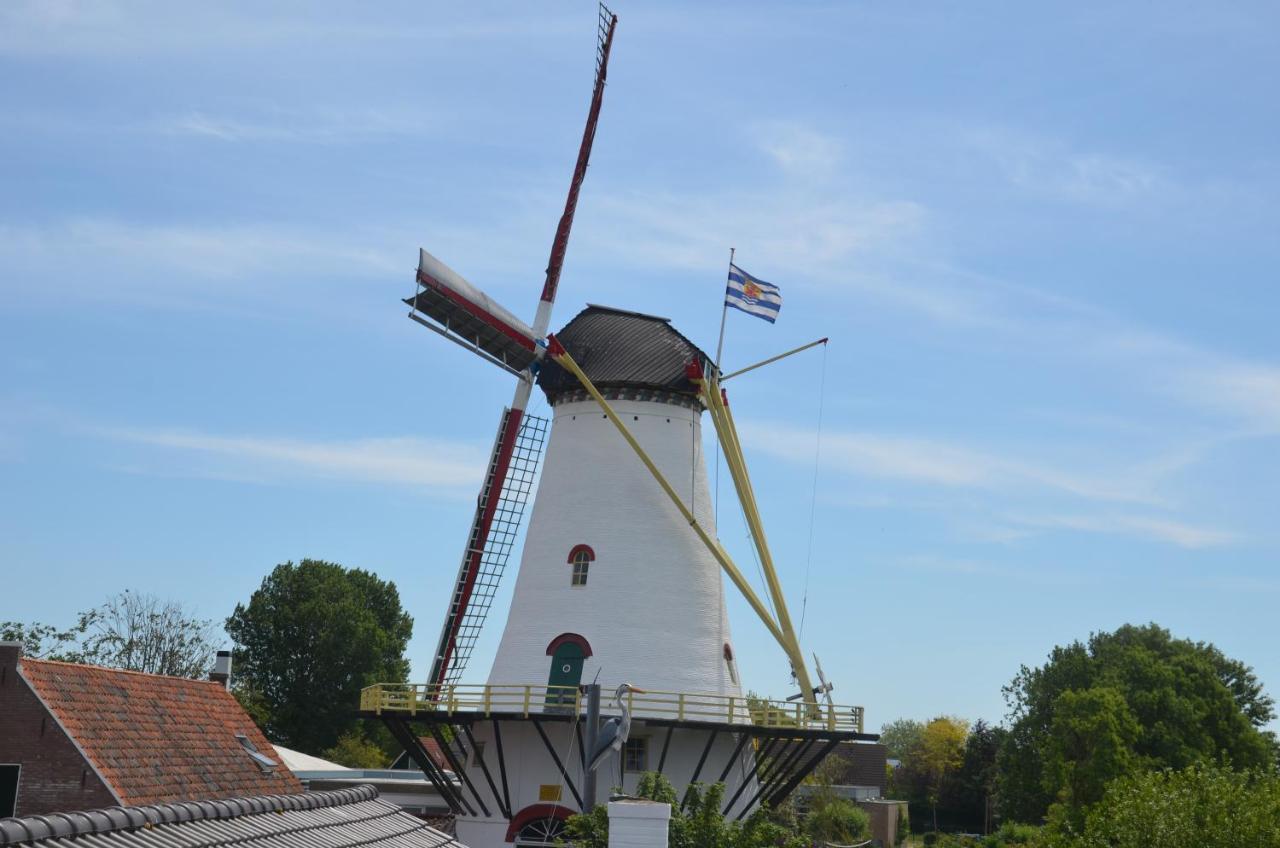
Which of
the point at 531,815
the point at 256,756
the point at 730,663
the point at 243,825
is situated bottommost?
the point at 531,815

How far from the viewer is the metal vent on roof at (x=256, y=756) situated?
2750 cm

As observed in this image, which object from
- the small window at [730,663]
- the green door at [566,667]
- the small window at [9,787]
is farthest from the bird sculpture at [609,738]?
the small window at [9,787]

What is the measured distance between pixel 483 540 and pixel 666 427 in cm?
487

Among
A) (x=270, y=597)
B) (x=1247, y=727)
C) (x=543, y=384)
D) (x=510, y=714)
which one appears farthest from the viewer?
(x=270, y=597)

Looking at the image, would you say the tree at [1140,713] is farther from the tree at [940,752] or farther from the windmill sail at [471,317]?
the windmill sail at [471,317]

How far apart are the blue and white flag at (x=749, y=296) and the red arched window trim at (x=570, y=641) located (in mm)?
8099

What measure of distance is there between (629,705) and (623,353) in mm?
8014

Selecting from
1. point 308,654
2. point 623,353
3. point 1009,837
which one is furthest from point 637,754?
point 308,654

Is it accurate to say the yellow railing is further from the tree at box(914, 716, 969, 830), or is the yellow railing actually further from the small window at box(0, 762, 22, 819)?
the tree at box(914, 716, 969, 830)

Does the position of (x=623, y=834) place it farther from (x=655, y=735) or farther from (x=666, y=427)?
(x=666, y=427)

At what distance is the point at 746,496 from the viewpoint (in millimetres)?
31375

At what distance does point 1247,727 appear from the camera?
56.5 m

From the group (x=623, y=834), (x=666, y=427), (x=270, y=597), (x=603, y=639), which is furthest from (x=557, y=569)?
(x=270, y=597)

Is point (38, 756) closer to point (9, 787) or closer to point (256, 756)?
point (9, 787)
